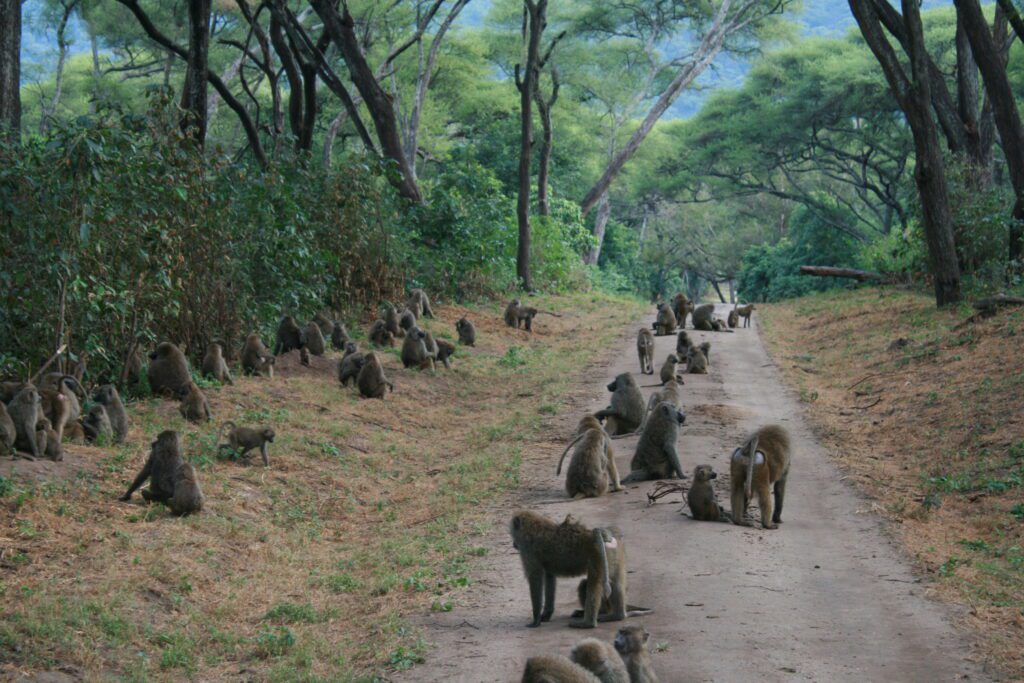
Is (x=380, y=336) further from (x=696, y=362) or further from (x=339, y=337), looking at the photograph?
(x=696, y=362)

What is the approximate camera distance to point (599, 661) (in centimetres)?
548

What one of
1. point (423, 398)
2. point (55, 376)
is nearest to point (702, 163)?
point (423, 398)

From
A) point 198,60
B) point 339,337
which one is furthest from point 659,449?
point 198,60

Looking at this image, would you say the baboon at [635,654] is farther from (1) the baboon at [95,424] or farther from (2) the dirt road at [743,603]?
(1) the baboon at [95,424]

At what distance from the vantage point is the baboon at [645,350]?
709 inches

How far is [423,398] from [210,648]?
9273 mm

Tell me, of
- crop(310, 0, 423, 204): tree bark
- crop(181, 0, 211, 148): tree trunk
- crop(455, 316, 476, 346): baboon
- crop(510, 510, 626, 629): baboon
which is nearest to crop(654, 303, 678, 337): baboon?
crop(455, 316, 476, 346): baboon

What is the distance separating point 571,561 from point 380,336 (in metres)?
12.4

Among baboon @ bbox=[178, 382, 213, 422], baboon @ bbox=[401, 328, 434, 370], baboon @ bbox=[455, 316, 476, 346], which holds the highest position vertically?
baboon @ bbox=[455, 316, 476, 346]

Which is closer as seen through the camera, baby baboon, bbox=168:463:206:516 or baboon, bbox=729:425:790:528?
baboon, bbox=729:425:790:528

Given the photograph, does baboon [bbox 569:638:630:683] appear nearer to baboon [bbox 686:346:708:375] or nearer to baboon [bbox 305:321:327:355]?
baboon [bbox 305:321:327:355]

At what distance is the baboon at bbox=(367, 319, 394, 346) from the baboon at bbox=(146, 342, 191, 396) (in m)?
6.12

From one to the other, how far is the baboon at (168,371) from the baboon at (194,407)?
0.78 metres

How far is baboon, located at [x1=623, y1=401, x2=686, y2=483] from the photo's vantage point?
10766mm
